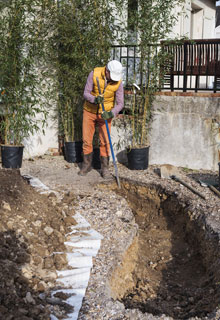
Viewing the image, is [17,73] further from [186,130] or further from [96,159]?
[186,130]

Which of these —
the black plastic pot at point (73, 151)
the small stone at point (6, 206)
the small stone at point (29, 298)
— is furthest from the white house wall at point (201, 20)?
the small stone at point (29, 298)

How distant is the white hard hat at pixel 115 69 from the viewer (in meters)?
6.59

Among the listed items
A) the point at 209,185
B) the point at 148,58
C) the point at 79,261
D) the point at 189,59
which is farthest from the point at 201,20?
the point at 79,261

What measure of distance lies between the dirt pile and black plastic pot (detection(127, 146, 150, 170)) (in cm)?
190

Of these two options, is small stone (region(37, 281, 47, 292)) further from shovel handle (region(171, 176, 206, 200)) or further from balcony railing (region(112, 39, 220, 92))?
balcony railing (region(112, 39, 220, 92))

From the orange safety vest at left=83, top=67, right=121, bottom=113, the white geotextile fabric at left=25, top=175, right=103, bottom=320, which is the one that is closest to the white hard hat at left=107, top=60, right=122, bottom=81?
the orange safety vest at left=83, top=67, right=121, bottom=113

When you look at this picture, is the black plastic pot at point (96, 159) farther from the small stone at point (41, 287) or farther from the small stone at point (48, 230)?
the small stone at point (41, 287)

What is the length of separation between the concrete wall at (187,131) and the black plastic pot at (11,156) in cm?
251

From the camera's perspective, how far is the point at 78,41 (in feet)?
25.9

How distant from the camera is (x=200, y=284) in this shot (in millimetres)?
4773

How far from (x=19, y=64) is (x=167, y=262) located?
14.4ft

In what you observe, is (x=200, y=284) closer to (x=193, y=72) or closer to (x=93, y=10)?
(x=193, y=72)

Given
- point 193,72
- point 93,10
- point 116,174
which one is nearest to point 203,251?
point 116,174

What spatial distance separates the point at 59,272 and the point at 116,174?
121 inches
